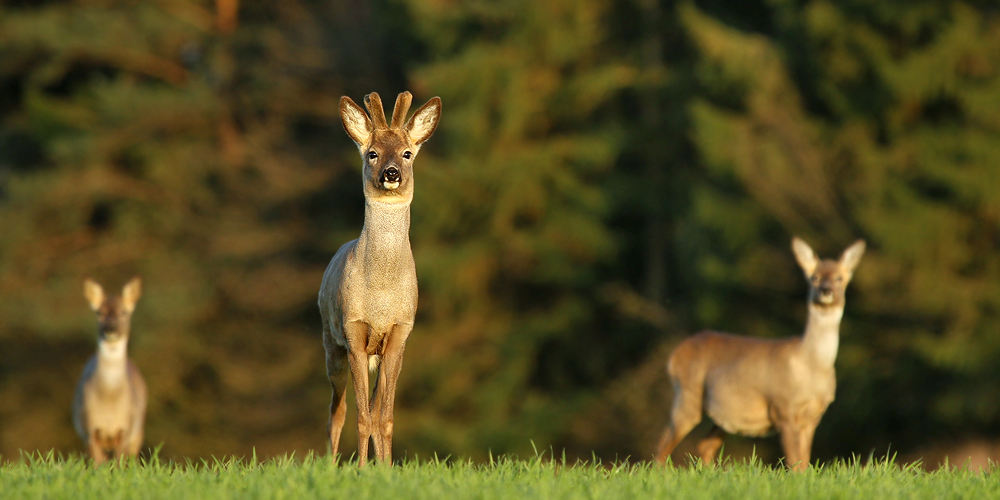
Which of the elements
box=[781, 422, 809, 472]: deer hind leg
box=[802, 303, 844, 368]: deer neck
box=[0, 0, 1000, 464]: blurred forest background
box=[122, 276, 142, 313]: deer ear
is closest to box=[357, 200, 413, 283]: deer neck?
box=[781, 422, 809, 472]: deer hind leg

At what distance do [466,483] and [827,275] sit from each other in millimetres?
4384

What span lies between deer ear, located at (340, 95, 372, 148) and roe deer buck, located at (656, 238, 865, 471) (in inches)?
145

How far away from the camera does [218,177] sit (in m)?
23.8

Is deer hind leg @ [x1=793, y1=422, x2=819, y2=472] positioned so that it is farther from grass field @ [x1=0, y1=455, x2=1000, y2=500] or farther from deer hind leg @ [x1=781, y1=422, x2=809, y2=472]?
grass field @ [x1=0, y1=455, x2=1000, y2=500]

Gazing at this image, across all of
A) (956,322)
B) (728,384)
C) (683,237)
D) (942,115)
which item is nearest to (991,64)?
(942,115)

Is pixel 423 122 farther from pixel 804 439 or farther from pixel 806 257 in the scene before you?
pixel 806 257

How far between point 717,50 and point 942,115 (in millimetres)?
3343

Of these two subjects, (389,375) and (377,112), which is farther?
(377,112)

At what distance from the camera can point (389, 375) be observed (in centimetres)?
600

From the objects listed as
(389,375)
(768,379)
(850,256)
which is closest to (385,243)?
(389,375)

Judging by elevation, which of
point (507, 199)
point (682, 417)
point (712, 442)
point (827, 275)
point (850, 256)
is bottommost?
point (712, 442)

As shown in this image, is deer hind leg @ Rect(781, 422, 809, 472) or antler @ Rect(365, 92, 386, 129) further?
deer hind leg @ Rect(781, 422, 809, 472)

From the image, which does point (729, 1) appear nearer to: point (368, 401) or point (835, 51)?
point (835, 51)

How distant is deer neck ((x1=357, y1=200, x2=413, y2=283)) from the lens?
233 inches
